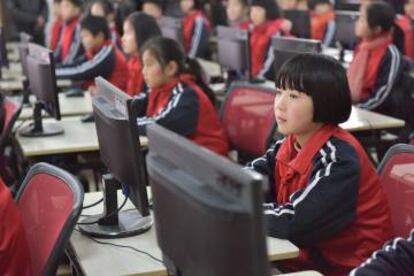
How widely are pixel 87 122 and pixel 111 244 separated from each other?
5.95 feet

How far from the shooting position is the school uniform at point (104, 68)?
4949 millimetres

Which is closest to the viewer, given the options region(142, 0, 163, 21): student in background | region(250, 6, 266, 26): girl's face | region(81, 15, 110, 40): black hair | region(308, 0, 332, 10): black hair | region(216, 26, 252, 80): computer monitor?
region(216, 26, 252, 80): computer monitor

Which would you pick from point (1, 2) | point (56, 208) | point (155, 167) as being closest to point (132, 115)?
point (56, 208)

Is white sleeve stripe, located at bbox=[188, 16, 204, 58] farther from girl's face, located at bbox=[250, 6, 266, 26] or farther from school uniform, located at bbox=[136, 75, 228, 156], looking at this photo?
school uniform, located at bbox=[136, 75, 228, 156]

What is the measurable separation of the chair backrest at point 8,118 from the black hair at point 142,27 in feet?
4.32

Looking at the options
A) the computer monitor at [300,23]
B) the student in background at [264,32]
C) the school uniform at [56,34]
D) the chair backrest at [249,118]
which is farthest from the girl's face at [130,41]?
the computer monitor at [300,23]

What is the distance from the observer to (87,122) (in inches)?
148

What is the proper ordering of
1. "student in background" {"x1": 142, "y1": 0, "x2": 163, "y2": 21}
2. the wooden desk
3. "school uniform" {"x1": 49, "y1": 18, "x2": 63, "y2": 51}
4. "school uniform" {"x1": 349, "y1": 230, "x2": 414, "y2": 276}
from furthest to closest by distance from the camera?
"student in background" {"x1": 142, "y1": 0, "x2": 163, "y2": 21} < "school uniform" {"x1": 49, "y1": 18, "x2": 63, "y2": 51} < the wooden desk < "school uniform" {"x1": 349, "y1": 230, "x2": 414, "y2": 276}

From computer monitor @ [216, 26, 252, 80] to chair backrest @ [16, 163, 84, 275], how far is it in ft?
9.59

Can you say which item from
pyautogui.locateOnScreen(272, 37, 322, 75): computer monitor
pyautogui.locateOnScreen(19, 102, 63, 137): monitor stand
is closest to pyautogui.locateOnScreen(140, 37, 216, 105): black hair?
pyautogui.locateOnScreen(19, 102, 63, 137): monitor stand

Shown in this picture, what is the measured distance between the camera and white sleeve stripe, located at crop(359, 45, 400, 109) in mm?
4328

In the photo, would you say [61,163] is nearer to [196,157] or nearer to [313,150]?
[313,150]

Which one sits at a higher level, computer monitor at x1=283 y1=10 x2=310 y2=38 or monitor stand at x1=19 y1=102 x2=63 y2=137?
monitor stand at x1=19 y1=102 x2=63 y2=137

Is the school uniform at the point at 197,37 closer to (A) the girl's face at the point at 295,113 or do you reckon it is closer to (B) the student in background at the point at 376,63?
(B) the student in background at the point at 376,63
